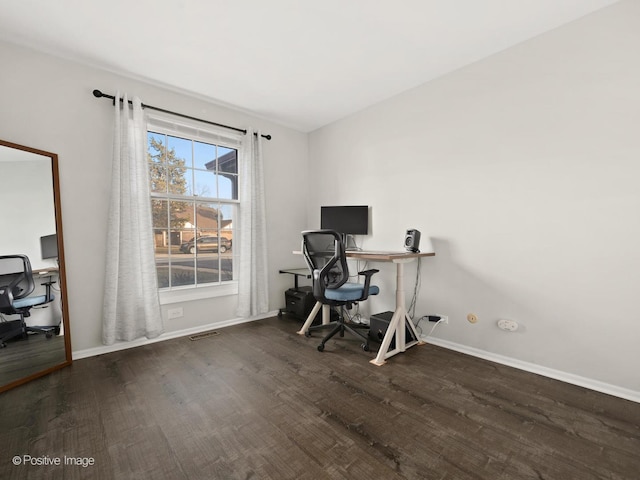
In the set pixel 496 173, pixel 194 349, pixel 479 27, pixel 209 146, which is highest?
pixel 479 27

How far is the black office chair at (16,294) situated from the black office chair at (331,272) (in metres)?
2.22

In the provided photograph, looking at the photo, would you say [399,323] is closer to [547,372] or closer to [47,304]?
[547,372]

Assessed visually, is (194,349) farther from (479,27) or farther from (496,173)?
→ (479,27)

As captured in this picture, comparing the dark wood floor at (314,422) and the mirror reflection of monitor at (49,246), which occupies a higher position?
the mirror reflection of monitor at (49,246)

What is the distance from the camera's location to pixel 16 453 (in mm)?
1481

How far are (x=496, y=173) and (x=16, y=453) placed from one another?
12.1ft

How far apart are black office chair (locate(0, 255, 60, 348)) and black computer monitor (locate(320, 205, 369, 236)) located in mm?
2864

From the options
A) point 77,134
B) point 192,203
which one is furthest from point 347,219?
point 77,134

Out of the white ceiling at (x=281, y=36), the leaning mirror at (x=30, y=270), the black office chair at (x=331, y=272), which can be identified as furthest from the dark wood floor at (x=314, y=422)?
the white ceiling at (x=281, y=36)

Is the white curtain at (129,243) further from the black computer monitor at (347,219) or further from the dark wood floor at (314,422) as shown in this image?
the black computer monitor at (347,219)

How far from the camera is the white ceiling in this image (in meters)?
2.03

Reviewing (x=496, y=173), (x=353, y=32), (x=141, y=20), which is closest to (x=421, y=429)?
(x=496, y=173)

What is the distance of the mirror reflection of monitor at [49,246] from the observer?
7.65 ft

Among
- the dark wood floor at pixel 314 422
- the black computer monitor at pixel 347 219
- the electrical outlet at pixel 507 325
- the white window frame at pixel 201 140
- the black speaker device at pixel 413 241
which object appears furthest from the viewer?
the black computer monitor at pixel 347 219
